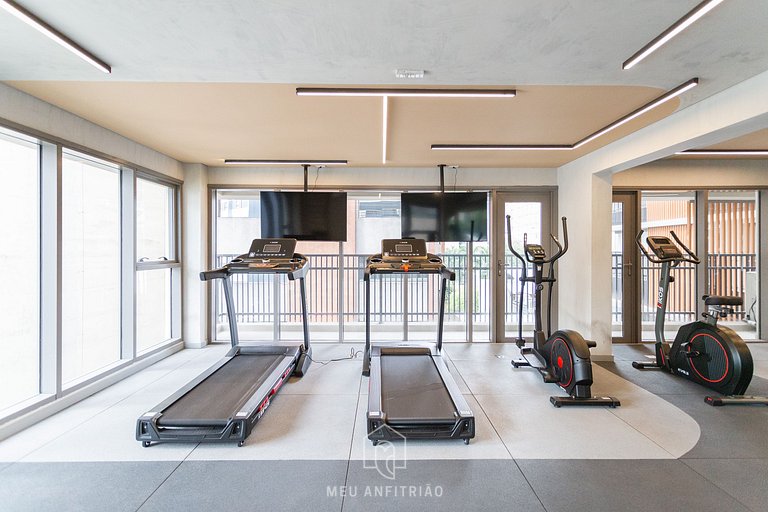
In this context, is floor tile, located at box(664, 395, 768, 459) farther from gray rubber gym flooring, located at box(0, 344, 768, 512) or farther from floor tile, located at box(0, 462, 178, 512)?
floor tile, located at box(0, 462, 178, 512)

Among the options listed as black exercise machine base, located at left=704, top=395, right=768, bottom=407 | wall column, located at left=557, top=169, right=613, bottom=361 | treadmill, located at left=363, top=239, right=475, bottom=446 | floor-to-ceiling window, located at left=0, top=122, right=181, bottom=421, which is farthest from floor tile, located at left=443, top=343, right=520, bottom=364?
floor-to-ceiling window, located at left=0, top=122, right=181, bottom=421

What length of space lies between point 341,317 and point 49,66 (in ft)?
14.9

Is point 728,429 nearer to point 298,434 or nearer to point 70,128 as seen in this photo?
point 298,434

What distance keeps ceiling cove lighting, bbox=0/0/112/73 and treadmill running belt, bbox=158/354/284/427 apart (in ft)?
8.64

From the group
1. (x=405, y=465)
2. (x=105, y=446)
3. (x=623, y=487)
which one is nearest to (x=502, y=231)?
(x=623, y=487)

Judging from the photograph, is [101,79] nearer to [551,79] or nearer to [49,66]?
[49,66]

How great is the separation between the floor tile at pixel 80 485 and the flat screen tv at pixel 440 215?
4.26 m

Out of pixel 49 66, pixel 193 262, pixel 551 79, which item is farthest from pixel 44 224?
pixel 551 79

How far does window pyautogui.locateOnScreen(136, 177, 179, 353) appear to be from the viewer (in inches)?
197

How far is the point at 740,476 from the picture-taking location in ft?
7.93

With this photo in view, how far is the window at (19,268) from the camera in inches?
126

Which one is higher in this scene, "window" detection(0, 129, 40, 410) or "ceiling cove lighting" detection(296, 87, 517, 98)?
"ceiling cove lighting" detection(296, 87, 517, 98)

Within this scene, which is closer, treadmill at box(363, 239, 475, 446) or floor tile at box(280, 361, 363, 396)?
treadmill at box(363, 239, 475, 446)

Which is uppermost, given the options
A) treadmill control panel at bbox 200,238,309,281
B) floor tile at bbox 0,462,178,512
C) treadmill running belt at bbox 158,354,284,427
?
treadmill control panel at bbox 200,238,309,281
